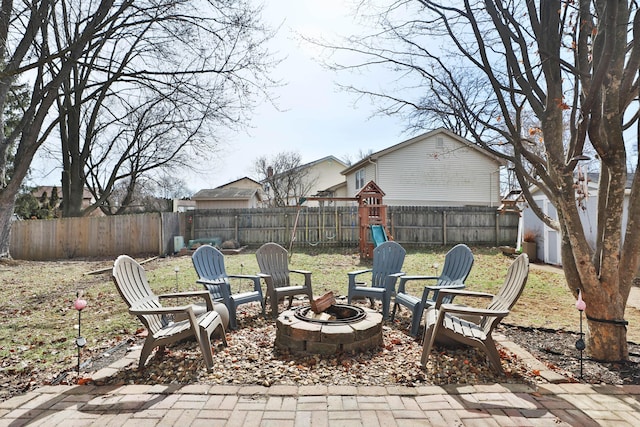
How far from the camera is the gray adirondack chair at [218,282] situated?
14.1ft

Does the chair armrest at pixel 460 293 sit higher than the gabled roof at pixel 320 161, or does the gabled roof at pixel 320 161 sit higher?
the gabled roof at pixel 320 161

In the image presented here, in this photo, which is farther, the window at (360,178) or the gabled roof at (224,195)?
the gabled roof at (224,195)

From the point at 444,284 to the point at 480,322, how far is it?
0.98 m

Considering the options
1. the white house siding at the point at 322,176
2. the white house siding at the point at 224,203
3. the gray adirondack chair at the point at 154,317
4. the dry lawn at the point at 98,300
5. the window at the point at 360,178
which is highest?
the white house siding at the point at 322,176

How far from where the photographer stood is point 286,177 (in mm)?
26438

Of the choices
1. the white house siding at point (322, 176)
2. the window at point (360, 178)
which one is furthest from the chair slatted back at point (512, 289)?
the white house siding at point (322, 176)

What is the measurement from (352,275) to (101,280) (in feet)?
20.2

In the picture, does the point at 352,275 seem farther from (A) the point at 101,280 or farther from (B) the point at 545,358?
(A) the point at 101,280

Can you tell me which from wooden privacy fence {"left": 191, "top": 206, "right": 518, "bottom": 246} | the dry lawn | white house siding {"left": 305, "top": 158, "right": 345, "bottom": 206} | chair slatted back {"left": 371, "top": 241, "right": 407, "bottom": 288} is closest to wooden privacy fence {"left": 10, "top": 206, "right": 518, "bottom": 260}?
wooden privacy fence {"left": 191, "top": 206, "right": 518, "bottom": 246}

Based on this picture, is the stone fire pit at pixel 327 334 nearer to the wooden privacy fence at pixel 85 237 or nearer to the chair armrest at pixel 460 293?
the chair armrest at pixel 460 293

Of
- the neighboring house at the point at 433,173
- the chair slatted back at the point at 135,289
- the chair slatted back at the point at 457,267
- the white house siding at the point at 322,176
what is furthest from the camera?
the white house siding at the point at 322,176

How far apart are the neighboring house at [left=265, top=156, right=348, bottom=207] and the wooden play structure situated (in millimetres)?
14430

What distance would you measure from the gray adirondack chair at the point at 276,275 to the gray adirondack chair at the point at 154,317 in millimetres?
1231

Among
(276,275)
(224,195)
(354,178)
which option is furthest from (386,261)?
(224,195)
